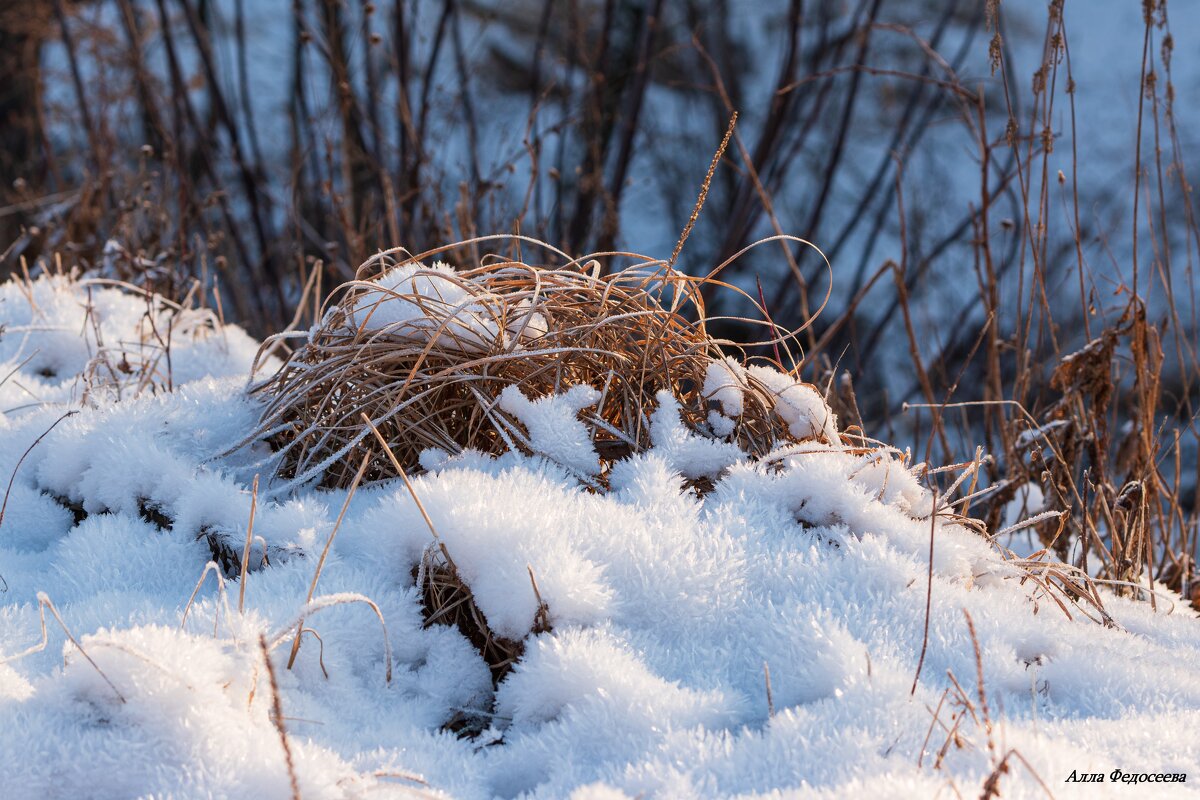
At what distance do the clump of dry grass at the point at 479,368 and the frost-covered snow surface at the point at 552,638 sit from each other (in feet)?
0.28

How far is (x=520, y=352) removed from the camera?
1.60 metres

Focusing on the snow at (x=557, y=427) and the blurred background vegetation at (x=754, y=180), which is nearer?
the snow at (x=557, y=427)

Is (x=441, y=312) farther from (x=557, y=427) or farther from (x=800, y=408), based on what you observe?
(x=800, y=408)

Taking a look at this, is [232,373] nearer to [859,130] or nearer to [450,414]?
[450,414]

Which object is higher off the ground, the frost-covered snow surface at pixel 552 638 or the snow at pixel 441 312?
the snow at pixel 441 312

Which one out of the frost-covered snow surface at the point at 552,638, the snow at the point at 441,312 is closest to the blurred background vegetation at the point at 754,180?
the frost-covered snow surface at the point at 552,638

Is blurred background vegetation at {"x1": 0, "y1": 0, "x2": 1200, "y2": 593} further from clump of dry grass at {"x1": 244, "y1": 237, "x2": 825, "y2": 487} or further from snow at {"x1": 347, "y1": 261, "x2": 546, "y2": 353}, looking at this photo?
snow at {"x1": 347, "y1": 261, "x2": 546, "y2": 353}

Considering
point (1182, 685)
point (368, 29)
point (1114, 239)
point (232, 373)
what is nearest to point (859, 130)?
point (1114, 239)

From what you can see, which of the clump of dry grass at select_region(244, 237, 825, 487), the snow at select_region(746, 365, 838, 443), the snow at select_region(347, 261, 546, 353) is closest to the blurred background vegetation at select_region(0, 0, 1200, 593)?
the snow at select_region(746, 365, 838, 443)

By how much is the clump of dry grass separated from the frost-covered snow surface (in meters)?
0.09

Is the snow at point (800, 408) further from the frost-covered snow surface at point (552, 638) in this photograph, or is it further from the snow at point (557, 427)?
the snow at point (557, 427)

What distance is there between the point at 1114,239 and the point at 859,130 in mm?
2066

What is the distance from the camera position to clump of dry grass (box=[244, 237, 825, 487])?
1.61m

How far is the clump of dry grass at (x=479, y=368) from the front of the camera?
161cm
